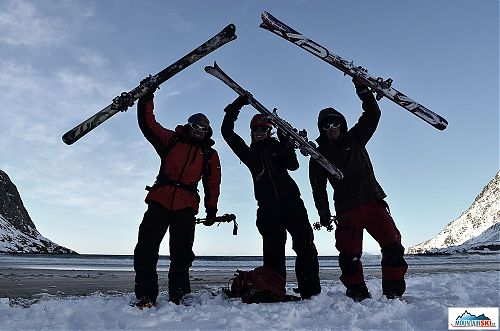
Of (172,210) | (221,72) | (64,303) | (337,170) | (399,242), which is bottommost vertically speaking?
(64,303)

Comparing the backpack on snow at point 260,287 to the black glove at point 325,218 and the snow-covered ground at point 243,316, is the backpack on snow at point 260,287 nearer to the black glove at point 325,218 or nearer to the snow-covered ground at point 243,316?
the snow-covered ground at point 243,316

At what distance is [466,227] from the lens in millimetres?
119688

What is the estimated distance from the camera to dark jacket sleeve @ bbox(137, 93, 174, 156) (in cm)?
629

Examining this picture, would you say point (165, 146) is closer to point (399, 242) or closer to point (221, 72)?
point (221, 72)

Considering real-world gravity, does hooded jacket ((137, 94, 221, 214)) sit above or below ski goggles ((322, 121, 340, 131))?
below

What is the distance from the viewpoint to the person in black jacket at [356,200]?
18.7ft

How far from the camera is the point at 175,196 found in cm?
595

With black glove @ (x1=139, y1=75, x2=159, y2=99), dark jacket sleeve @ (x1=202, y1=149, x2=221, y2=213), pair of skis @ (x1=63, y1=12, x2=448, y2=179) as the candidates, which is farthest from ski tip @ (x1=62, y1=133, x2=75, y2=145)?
dark jacket sleeve @ (x1=202, y1=149, x2=221, y2=213)

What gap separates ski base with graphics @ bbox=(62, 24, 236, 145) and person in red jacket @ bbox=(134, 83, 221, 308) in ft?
1.57

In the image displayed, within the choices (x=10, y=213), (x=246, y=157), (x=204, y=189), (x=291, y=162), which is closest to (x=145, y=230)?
(x=204, y=189)

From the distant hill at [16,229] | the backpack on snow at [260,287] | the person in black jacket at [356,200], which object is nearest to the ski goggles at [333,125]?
the person in black jacket at [356,200]

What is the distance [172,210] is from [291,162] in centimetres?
195

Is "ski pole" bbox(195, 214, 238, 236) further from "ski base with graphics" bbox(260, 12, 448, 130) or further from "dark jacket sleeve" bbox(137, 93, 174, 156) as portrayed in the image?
"ski base with graphics" bbox(260, 12, 448, 130)

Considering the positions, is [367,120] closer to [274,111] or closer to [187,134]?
Answer: [274,111]
